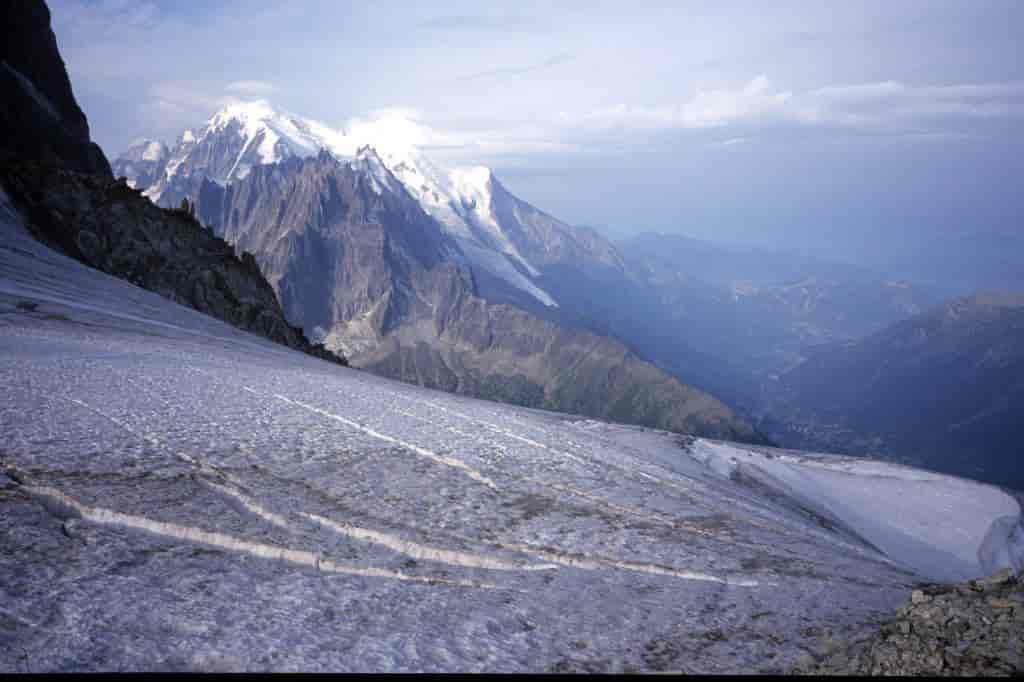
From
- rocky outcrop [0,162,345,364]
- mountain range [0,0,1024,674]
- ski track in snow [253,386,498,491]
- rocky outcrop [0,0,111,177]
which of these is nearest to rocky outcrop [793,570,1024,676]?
mountain range [0,0,1024,674]

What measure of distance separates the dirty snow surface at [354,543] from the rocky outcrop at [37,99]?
64519 mm

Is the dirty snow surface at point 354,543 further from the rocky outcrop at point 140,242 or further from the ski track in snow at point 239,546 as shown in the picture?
the rocky outcrop at point 140,242

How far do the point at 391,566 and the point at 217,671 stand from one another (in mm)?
2465

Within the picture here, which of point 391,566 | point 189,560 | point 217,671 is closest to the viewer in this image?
point 217,671

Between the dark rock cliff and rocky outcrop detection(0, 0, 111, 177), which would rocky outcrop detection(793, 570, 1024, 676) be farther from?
rocky outcrop detection(0, 0, 111, 177)

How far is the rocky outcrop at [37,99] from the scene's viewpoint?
6706cm

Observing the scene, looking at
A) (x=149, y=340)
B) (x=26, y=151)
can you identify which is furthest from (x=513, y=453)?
(x=26, y=151)

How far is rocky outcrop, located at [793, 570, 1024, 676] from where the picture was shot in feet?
16.1

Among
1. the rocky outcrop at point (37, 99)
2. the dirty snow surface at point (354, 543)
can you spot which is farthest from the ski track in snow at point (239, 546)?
the rocky outcrop at point (37, 99)

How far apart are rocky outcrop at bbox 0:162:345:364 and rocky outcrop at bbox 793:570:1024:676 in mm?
46495

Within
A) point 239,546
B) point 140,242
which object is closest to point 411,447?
point 239,546

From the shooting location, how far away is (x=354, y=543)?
780 cm

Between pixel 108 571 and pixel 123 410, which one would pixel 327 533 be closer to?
pixel 108 571

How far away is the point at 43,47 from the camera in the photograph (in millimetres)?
85688
